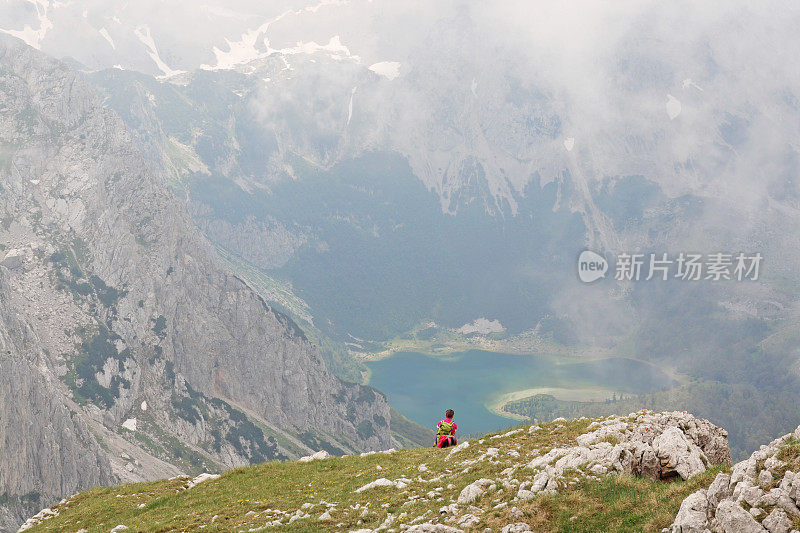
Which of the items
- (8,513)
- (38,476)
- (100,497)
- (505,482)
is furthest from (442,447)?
(38,476)

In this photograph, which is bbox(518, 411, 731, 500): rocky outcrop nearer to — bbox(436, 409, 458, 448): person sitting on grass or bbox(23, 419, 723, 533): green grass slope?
bbox(23, 419, 723, 533): green grass slope

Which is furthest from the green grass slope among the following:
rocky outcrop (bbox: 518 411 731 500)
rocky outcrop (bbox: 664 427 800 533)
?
rocky outcrop (bbox: 664 427 800 533)

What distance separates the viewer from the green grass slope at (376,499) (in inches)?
973

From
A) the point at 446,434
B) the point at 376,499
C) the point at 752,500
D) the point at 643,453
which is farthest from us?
the point at 446,434

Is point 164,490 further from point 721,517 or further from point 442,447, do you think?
point 721,517

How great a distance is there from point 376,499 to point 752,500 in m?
18.2

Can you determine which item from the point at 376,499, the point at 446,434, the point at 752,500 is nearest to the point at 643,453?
the point at 752,500

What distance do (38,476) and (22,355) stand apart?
52.4 metres

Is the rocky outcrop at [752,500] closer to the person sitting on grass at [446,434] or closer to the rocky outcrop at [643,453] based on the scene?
the rocky outcrop at [643,453]

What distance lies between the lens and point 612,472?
28.0 m

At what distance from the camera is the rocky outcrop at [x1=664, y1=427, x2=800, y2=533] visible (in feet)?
65.1

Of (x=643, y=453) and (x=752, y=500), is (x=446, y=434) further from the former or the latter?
(x=752, y=500)


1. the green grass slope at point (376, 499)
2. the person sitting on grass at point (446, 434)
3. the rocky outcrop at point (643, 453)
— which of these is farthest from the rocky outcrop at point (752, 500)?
the person sitting on grass at point (446, 434)

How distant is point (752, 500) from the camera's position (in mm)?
20578
